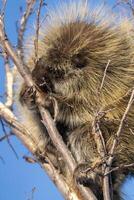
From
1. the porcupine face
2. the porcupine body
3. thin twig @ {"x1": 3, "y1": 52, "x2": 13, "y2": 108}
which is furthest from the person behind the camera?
the porcupine face

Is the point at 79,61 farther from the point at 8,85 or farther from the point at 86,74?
the point at 8,85

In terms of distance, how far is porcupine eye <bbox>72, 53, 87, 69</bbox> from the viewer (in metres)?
2.42

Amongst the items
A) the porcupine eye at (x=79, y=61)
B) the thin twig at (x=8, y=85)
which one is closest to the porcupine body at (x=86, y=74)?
the porcupine eye at (x=79, y=61)

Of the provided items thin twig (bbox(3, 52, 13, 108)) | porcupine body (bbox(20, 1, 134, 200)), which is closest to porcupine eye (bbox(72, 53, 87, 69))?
porcupine body (bbox(20, 1, 134, 200))

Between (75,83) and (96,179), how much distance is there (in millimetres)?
562

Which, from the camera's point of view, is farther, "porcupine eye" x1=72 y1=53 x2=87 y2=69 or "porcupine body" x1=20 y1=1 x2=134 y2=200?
"porcupine eye" x1=72 y1=53 x2=87 y2=69

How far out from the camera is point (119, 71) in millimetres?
2377

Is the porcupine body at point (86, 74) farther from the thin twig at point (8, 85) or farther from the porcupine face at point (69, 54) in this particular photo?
the thin twig at point (8, 85)

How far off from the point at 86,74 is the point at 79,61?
0.39 ft

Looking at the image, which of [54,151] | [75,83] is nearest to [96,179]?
[54,151]

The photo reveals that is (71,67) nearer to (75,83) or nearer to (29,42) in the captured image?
(75,83)

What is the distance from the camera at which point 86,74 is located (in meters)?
2.34

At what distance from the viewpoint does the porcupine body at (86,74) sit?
7.16ft

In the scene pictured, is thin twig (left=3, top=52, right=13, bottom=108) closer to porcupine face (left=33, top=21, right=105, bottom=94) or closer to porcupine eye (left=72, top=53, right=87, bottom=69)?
porcupine face (left=33, top=21, right=105, bottom=94)
